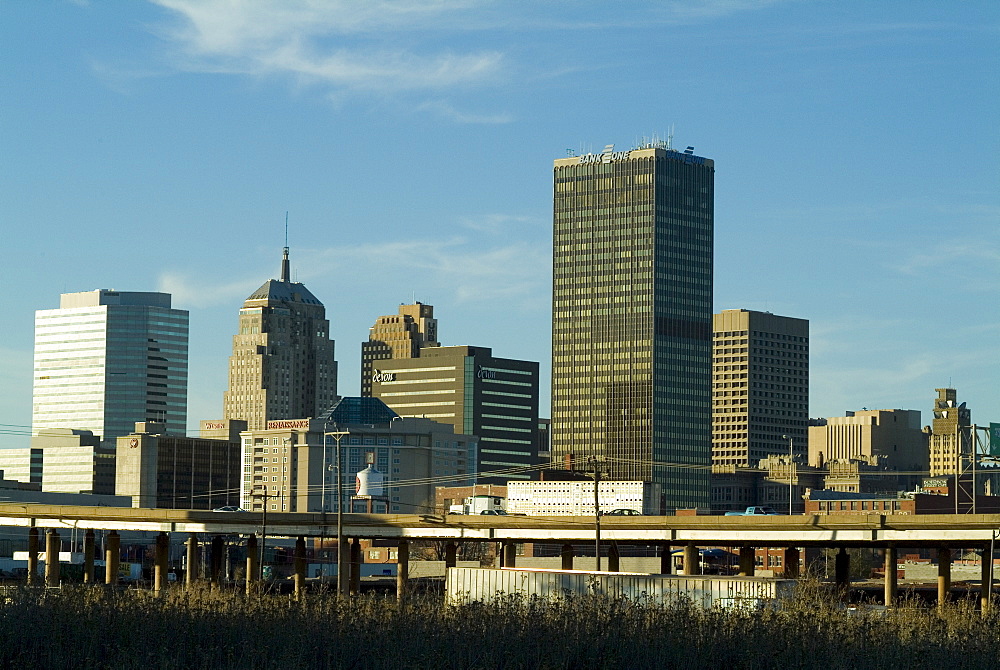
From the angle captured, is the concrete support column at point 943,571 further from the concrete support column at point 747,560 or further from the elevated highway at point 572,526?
the concrete support column at point 747,560

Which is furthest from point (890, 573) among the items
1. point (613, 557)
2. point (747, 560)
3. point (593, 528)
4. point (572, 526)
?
point (613, 557)

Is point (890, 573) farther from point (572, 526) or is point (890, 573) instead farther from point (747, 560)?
point (572, 526)

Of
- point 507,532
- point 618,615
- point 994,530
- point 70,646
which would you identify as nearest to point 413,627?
point 618,615

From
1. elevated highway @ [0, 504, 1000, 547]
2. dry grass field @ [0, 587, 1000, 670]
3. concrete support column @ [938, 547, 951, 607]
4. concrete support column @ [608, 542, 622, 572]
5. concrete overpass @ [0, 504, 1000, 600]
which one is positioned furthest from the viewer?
concrete support column @ [608, 542, 622, 572]

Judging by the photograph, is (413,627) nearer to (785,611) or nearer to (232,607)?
(232,607)

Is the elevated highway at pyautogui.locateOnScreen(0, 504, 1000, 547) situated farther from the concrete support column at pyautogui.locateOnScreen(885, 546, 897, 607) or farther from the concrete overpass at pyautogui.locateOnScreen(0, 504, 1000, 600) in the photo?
the concrete support column at pyautogui.locateOnScreen(885, 546, 897, 607)

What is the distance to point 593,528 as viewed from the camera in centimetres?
13038

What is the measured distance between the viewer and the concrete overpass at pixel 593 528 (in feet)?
378

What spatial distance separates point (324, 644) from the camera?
42.7 metres

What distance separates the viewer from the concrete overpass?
378 feet

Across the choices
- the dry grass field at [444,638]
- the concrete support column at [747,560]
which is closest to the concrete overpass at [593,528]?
the concrete support column at [747,560]

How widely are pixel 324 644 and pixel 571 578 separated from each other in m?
25.7

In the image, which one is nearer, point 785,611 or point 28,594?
point 28,594

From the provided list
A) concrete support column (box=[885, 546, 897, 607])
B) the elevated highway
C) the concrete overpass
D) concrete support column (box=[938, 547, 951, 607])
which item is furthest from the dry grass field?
concrete support column (box=[938, 547, 951, 607])
